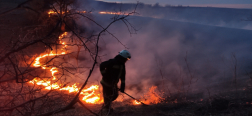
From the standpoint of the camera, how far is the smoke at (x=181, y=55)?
30.9 feet

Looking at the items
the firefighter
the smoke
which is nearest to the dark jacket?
the firefighter

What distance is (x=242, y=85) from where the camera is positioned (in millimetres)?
6297

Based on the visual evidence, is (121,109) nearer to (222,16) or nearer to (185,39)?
(185,39)

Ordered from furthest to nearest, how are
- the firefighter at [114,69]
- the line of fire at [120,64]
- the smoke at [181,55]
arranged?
the smoke at [181,55]
the firefighter at [114,69]
the line of fire at [120,64]

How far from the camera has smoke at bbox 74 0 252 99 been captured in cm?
941

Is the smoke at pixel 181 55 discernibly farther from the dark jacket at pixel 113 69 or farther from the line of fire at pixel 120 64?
the dark jacket at pixel 113 69

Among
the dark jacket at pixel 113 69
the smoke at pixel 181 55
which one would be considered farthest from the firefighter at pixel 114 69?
the smoke at pixel 181 55

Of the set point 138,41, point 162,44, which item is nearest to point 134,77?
point 162,44

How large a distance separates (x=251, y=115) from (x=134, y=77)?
7.44 m

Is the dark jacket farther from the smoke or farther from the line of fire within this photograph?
the smoke

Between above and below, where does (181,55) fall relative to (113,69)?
above

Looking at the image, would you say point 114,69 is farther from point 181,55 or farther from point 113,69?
point 181,55

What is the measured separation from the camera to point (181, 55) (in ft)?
55.2

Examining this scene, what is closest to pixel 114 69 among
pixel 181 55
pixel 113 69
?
pixel 113 69
